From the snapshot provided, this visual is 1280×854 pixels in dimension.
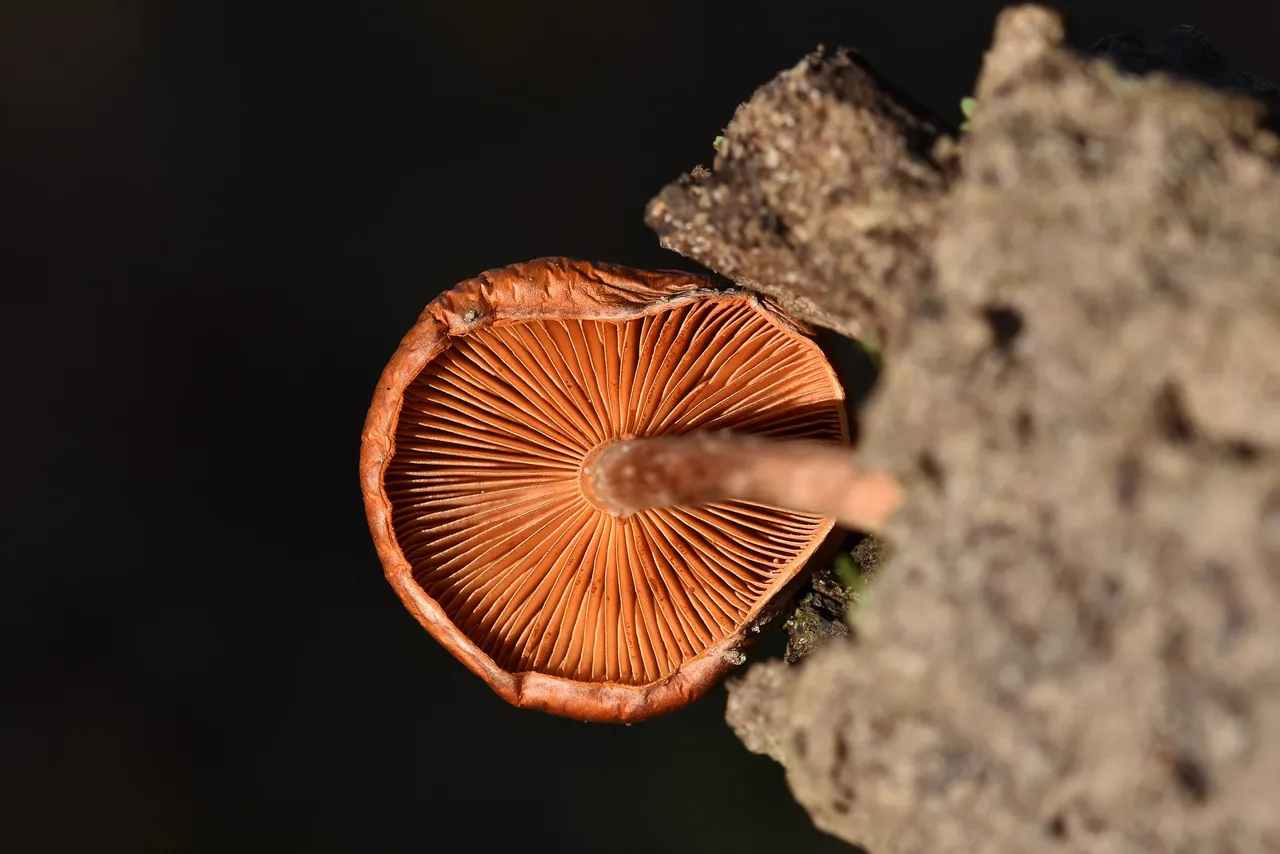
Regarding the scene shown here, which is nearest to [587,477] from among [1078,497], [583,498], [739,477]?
[583,498]

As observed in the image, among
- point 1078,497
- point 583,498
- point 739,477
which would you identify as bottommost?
point 583,498

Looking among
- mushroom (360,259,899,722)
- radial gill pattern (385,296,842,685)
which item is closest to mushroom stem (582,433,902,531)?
mushroom (360,259,899,722)

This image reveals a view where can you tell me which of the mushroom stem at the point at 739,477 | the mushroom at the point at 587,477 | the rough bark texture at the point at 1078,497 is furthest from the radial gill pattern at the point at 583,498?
the rough bark texture at the point at 1078,497

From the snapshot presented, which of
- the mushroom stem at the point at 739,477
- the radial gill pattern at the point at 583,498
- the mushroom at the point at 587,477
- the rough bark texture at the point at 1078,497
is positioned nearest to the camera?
the rough bark texture at the point at 1078,497

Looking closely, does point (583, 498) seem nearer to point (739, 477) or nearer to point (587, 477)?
point (587, 477)

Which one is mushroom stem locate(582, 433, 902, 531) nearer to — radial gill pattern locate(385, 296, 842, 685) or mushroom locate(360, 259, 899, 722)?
mushroom locate(360, 259, 899, 722)

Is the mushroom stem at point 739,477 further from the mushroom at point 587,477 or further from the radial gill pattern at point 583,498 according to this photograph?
the radial gill pattern at point 583,498

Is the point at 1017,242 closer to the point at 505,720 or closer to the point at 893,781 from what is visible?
the point at 893,781
